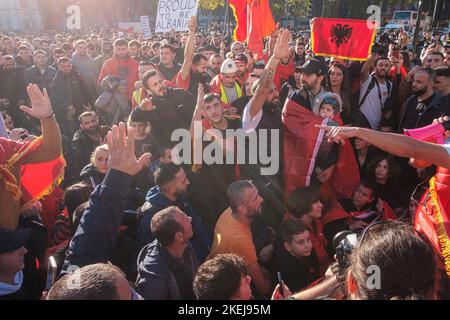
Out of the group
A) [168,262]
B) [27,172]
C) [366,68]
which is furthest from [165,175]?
[366,68]

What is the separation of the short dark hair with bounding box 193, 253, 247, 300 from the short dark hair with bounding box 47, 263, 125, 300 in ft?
1.38

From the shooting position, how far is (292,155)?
3.19 metres

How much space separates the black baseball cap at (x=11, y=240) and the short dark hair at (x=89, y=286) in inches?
16.8

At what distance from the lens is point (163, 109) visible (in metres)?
3.61

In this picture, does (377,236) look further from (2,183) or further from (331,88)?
(331,88)

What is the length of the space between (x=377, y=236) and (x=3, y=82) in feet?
22.0

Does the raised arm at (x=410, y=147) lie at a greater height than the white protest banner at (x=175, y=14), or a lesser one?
lesser

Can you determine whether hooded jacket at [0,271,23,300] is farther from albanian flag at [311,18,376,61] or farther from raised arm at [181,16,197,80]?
albanian flag at [311,18,376,61]

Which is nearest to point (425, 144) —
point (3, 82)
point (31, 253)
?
point (31, 253)

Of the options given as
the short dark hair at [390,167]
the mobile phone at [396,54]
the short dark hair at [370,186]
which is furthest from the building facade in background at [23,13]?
the short dark hair at [370,186]

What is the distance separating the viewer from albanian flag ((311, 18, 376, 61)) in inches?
184

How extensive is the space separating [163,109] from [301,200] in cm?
159

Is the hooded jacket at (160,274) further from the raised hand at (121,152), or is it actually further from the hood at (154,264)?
the raised hand at (121,152)

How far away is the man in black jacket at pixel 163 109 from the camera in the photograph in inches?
139
